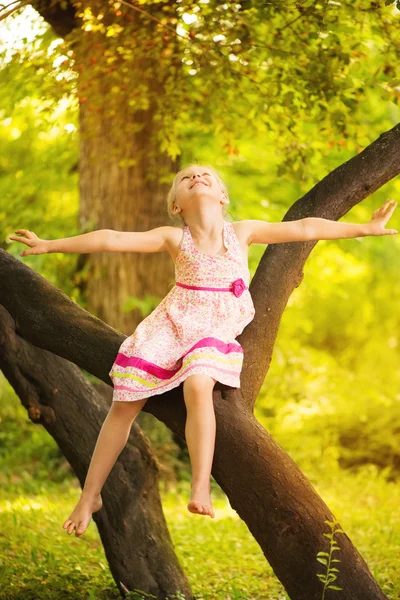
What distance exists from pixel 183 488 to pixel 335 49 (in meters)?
4.55

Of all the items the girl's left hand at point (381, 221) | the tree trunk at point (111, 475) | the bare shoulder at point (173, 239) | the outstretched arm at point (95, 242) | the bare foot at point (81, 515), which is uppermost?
the outstretched arm at point (95, 242)

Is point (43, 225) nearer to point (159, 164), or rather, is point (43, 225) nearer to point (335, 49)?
point (159, 164)

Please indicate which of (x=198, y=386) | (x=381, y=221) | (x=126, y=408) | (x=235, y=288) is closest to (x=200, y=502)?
(x=198, y=386)

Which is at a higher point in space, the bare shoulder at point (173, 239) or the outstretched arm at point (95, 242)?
the outstretched arm at point (95, 242)

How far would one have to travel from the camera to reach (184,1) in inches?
163

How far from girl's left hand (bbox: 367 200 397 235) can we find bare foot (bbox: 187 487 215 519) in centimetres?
118

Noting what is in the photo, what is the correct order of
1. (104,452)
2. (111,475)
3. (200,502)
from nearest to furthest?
1. (200,502)
2. (104,452)
3. (111,475)

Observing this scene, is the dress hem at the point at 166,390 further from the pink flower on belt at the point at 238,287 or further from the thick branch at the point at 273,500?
the pink flower on belt at the point at 238,287

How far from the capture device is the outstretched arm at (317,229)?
10.0 ft

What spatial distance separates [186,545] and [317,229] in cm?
326

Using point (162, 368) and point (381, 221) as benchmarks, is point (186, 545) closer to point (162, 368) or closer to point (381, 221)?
point (162, 368)

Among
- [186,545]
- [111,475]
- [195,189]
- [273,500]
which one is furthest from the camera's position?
[186,545]

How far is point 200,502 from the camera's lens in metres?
2.77

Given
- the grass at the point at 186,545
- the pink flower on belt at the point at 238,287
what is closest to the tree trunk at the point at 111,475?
the grass at the point at 186,545
